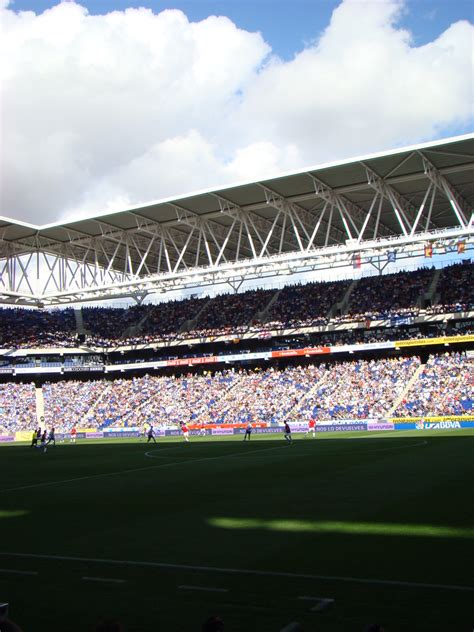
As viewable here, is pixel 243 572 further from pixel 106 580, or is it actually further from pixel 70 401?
pixel 70 401

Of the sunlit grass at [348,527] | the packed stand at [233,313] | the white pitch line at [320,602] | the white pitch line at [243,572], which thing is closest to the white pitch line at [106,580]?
the white pitch line at [243,572]

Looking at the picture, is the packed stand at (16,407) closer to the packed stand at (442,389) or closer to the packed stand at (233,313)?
the packed stand at (233,313)

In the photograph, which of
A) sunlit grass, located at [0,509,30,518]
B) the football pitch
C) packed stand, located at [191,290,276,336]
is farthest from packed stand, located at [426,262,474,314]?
sunlit grass, located at [0,509,30,518]

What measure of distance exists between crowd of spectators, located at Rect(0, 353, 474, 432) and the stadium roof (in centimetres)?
1180

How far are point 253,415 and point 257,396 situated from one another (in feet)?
10.9

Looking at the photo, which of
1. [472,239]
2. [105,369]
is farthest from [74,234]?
[472,239]

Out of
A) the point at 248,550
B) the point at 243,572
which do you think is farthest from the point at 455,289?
the point at 243,572

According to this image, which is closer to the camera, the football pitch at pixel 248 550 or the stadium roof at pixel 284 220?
the football pitch at pixel 248 550

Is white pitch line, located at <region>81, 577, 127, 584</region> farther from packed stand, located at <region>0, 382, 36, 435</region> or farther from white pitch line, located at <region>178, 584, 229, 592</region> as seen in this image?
packed stand, located at <region>0, 382, 36, 435</region>

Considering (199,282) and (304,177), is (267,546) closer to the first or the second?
(304,177)

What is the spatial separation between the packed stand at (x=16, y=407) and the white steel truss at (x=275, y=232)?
14.5 m

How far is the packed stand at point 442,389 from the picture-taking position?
46.0 meters

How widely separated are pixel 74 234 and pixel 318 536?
46060 millimetres

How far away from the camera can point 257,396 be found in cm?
5825
